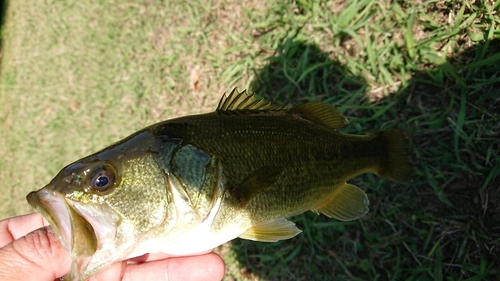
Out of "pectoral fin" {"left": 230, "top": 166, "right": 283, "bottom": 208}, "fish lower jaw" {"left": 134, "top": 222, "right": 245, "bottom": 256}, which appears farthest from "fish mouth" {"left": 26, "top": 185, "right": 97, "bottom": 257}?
"pectoral fin" {"left": 230, "top": 166, "right": 283, "bottom": 208}

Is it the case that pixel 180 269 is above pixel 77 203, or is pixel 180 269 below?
below

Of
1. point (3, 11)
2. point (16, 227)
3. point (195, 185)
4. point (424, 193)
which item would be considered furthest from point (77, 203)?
point (3, 11)

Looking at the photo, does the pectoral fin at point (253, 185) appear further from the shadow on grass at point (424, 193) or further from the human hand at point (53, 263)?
the shadow on grass at point (424, 193)

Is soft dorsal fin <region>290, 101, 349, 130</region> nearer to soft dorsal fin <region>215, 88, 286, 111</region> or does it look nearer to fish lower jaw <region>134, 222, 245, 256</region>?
soft dorsal fin <region>215, 88, 286, 111</region>

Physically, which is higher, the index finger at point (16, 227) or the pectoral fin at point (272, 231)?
the index finger at point (16, 227)

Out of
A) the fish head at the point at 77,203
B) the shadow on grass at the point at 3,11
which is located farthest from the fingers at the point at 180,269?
the shadow on grass at the point at 3,11

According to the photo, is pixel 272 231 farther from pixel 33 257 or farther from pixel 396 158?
pixel 33 257

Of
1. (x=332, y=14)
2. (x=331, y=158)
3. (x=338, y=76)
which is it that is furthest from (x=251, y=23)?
(x=331, y=158)

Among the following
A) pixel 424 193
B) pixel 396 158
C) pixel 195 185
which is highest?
pixel 195 185

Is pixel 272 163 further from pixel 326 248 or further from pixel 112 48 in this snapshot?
pixel 112 48
